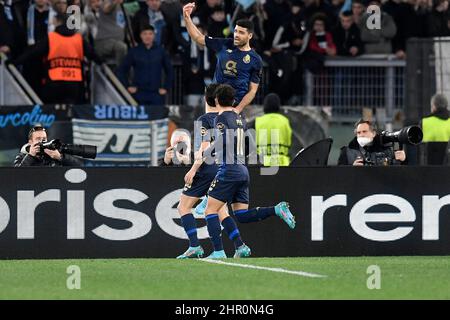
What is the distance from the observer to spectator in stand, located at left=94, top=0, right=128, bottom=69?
23.6 m

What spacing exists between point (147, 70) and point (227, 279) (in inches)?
408

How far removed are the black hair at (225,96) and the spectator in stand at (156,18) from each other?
786 cm

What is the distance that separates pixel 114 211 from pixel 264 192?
1691 mm

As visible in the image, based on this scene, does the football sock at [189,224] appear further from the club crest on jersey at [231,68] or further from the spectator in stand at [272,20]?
the spectator in stand at [272,20]

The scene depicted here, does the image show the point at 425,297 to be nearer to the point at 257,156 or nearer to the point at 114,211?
the point at 114,211

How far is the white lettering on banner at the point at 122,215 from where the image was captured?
17281mm

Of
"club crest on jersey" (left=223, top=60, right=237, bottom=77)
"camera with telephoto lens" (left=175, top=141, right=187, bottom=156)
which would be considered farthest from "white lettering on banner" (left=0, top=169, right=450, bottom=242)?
"club crest on jersey" (left=223, top=60, right=237, bottom=77)

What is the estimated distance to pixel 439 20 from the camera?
24984 mm

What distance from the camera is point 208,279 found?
531 inches

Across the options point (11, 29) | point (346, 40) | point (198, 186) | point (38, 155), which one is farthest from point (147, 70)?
point (198, 186)

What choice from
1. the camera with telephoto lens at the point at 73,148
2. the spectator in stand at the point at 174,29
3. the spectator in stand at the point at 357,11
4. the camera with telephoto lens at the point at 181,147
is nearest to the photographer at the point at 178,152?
the camera with telephoto lens at the point at 181,147

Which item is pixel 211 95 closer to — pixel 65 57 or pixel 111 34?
pixel 65 57

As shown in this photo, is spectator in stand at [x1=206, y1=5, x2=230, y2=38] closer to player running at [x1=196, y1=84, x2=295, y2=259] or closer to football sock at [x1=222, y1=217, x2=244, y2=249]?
player running at [x1=196, y1=84, x2=295, y2=259]
